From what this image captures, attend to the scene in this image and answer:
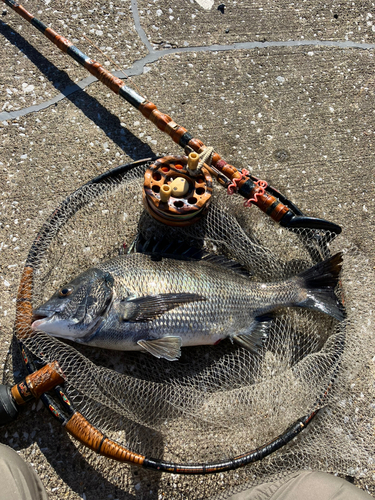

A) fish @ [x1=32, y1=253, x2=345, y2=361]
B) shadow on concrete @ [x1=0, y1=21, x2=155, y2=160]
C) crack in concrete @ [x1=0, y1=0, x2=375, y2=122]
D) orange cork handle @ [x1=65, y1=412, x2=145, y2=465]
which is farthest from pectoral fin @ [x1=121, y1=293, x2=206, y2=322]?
crack in concrete @ [x1=0, y1=0, x2=375, y2=122]

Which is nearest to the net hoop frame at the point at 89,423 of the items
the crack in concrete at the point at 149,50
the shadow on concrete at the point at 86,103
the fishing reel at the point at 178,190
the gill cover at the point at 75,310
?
the gill cover at the point at 75,310

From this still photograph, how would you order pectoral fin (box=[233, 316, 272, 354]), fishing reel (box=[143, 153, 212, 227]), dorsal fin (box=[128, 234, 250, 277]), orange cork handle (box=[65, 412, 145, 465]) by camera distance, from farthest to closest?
dorsal fin (box=[128, 234, 250, 277])
pectoral fin (box=[233, 316, 272, 354])
fishing reel (box=[143, 153, 212, 227])
orange cork handle (box=[65, 412, 145, 465])

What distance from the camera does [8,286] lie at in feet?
8.36

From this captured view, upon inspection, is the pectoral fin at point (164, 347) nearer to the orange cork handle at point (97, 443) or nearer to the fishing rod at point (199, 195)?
the orange cork handle at point (97, 443)

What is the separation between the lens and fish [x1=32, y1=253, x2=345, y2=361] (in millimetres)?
2049

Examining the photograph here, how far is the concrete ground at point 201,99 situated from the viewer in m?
2.90

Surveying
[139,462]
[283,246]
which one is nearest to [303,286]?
[283,246]

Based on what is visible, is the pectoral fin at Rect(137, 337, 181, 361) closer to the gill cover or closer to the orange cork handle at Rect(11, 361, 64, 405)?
the gill cover

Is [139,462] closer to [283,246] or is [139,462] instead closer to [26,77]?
[283,246]

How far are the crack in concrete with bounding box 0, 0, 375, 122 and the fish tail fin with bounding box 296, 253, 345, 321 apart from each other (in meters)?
2.31

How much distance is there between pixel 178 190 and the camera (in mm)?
2113

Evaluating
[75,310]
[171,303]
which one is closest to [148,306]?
[171,303]

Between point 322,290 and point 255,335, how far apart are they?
50 cm

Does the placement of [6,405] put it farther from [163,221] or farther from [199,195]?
[199,195]
